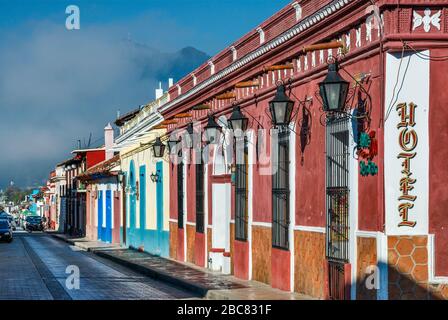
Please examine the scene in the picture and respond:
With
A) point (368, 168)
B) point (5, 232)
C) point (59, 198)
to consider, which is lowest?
point (5, 232)

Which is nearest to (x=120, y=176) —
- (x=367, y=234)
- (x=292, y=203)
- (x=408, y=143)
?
(x=292, y=203)

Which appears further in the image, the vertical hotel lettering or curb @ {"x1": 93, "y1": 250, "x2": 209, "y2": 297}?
curb @ {"x1": 93, "y1": 250, "x2": 209, "y2": 297}

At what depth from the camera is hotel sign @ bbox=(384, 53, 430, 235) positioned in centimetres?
1180

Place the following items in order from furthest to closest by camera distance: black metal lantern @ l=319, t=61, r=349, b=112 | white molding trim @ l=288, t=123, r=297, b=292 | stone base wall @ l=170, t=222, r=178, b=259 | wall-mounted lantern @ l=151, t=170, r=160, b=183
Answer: wall-mounted lantern @ l=151, t=170, r=160, b=183, stone base wall @ l=170, t=222, r=178, b=259, white molding trim @ l=288, t=123, r=297, b=292, black metal lantern @ l=319, t=61, r=349, b=112

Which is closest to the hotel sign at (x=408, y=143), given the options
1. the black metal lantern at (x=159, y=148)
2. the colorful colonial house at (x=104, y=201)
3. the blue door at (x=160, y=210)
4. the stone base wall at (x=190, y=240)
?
the stone base wall at (x=190, y=240)

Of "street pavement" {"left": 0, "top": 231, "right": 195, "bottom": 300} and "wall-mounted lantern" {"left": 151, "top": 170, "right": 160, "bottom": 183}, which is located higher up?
"wall-mounted lantern" {"left": 151, "top": 170, "right": 160, "bottom": 183}

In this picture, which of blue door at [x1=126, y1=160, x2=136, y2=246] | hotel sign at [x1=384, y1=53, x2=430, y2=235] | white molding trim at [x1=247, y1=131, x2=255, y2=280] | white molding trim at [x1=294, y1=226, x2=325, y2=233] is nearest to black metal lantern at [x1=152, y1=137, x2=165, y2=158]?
white molding trim at [x1=247, y1=131, x2=255, y2=280]

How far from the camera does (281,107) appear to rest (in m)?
15.4

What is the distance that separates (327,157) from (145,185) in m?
20.3

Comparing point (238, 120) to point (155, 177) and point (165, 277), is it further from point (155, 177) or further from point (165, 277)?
point (155, 177)

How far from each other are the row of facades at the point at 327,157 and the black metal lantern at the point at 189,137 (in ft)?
0.32

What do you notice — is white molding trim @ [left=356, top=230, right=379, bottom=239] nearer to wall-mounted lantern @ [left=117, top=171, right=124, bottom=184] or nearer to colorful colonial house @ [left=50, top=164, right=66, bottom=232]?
wall-mounted lantern @ [left=117, top=171, right=124, bottom=184]

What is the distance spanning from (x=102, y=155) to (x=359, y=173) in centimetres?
5146

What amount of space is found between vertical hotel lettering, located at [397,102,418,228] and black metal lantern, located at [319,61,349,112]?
1146mm
